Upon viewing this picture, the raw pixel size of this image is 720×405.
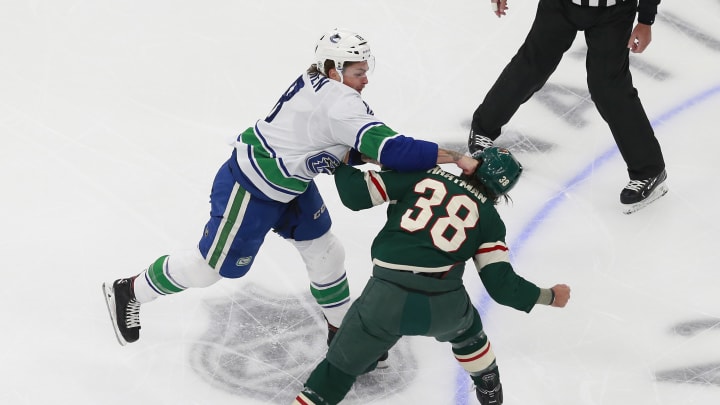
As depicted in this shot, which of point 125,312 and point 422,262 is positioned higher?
point 422,262

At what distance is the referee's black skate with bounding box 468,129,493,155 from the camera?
182 inches

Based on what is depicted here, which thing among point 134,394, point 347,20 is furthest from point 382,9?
point 134,394

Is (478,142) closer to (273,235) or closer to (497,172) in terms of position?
(273,235)

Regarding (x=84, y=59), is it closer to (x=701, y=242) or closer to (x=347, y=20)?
(x=347, y=20)

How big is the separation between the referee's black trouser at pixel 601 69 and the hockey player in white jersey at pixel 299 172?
1203 mm

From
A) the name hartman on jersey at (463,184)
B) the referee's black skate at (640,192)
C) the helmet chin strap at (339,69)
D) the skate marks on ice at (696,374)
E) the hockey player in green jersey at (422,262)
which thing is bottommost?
the skate marks on ice at (696,374)

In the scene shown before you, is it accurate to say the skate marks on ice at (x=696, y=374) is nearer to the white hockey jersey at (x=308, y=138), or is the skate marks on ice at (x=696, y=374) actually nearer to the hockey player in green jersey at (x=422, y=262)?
the hockey player in green jersey at (x=422, y=262)

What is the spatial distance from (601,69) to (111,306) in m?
2.14

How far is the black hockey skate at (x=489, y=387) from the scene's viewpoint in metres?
3.34

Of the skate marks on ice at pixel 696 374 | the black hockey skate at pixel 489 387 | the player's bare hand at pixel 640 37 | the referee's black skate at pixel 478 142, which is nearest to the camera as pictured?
the black hockey skate at pixel 489 387

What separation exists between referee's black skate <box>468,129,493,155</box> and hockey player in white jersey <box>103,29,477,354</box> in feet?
4.08

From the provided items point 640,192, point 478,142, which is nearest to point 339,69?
point 478,142

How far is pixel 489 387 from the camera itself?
334 cm

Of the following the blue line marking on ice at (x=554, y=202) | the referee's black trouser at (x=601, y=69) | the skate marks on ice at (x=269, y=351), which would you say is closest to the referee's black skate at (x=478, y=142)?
the referee's black trouser at (x=601, y=69)
